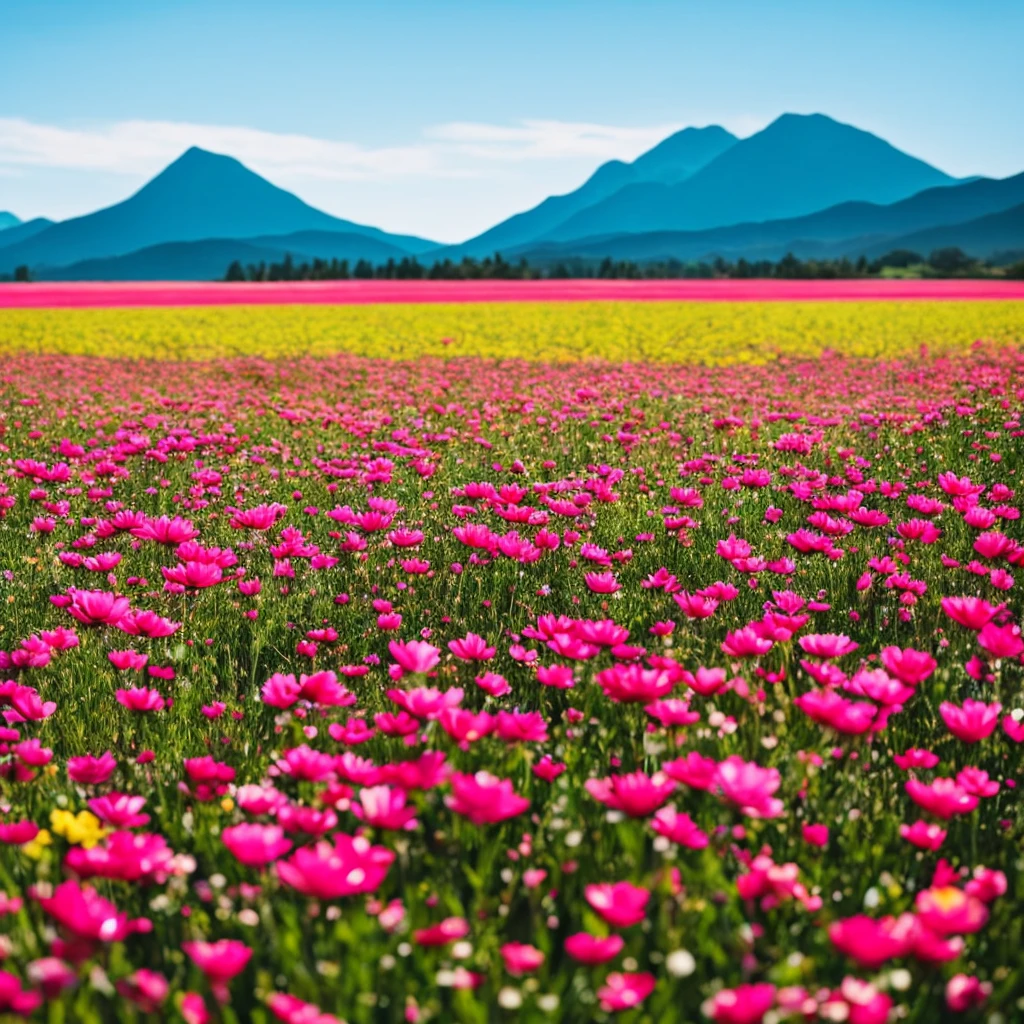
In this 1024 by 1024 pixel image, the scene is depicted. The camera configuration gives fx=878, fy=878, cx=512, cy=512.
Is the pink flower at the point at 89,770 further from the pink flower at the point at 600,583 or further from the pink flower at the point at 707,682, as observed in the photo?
the pink flower at the point at 600,583

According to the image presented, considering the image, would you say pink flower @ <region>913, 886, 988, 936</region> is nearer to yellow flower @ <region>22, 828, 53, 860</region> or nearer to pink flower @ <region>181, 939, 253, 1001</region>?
pink flower @ <region>181, 939, 253, 1001</region>

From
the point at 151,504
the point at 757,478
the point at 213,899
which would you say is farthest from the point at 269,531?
the point at 213,899

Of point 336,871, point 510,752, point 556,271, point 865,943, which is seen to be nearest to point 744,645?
point 510,752

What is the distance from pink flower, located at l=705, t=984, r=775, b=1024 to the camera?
1.15 meters

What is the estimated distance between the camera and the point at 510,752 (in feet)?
7.23

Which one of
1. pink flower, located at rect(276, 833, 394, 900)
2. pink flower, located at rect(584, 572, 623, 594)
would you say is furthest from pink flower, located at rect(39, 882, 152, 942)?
pink flower, located at rect(584, 572, 623, 594)

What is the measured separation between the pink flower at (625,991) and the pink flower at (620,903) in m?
0.07

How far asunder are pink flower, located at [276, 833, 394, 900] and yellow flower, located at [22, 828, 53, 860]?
643mm

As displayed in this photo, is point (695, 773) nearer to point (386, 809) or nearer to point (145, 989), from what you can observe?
point (386, 809)

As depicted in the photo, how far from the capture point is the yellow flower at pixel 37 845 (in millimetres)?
1673

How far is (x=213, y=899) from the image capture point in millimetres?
1787

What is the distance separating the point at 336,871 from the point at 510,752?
96cm

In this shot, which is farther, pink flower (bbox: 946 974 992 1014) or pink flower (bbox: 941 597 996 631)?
pink flower (bbox: 941 597 996 631)

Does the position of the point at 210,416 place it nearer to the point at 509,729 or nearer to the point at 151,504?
the point at 151,504
